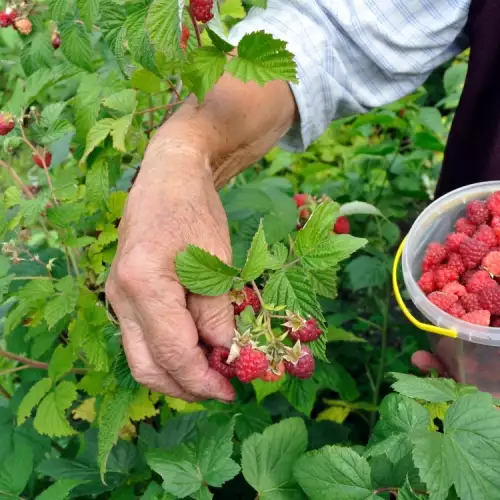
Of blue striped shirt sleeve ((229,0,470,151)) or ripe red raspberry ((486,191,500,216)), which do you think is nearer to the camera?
ripe red raspberry ((486,191,500,216))

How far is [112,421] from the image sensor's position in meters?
0.89

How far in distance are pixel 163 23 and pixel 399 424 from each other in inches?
21.5

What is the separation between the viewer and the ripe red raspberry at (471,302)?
94cm

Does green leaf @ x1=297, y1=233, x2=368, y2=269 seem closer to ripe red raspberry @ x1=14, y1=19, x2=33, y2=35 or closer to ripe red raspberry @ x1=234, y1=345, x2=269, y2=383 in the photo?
ripe red raspberry @ x1=234, y1=345, x2=269, y2=383

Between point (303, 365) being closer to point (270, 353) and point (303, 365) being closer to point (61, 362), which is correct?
point (270, 353)

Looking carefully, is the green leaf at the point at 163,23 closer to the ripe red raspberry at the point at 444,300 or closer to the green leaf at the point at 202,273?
the green leaf at the point at 202,273

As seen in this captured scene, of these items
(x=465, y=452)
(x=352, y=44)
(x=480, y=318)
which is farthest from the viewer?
(x=352, y=44)

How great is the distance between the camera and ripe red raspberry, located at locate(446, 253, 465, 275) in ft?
3.25

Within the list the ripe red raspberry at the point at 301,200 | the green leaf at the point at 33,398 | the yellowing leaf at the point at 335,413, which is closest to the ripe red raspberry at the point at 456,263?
the ripe red raspberry at the point at 301,200

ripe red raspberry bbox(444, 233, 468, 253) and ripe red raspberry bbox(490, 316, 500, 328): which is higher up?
ripe red raspberry bbox(444, 233, 468, 253)

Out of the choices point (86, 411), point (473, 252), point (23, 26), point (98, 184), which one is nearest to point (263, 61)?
point (98, 184)

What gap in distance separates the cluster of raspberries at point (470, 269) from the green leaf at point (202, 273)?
1.20 ft

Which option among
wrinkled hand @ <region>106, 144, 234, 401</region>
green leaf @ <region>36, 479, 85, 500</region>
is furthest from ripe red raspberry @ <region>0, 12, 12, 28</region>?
green leaf @ <region>36, 479, 85, 500</region>

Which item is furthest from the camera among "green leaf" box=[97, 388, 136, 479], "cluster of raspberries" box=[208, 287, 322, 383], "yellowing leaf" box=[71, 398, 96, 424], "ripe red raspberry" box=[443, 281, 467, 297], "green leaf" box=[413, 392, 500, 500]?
"yellowing leaf" box=[71, 398, 96, 424]
